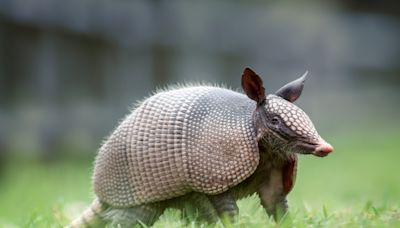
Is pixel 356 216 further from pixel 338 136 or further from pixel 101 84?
pixel 338 136

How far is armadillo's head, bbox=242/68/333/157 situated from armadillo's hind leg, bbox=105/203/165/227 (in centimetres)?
103

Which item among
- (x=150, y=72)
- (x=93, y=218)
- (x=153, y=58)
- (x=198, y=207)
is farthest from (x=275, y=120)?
(x=153, y=58)

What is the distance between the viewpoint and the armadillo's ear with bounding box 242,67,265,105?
6.14m

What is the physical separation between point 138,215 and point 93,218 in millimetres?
610

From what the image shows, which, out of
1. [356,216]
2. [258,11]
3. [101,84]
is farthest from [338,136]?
[356,216]

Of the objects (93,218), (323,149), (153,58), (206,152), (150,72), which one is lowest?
(150,72)

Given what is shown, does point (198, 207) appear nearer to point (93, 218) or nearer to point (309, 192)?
point (93, 218)

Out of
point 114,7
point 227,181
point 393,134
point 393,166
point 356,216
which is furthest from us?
point 393,134

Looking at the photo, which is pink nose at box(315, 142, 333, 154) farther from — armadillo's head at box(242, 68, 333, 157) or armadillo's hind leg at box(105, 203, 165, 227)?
armadillo's hind leg at box(105, 203, 165, 227)

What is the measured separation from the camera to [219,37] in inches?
765

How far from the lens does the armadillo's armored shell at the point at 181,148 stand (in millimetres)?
6109

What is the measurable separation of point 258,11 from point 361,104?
3764 millimetres

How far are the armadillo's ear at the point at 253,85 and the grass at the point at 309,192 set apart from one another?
93 cm

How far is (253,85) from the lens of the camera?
20.2 feet
